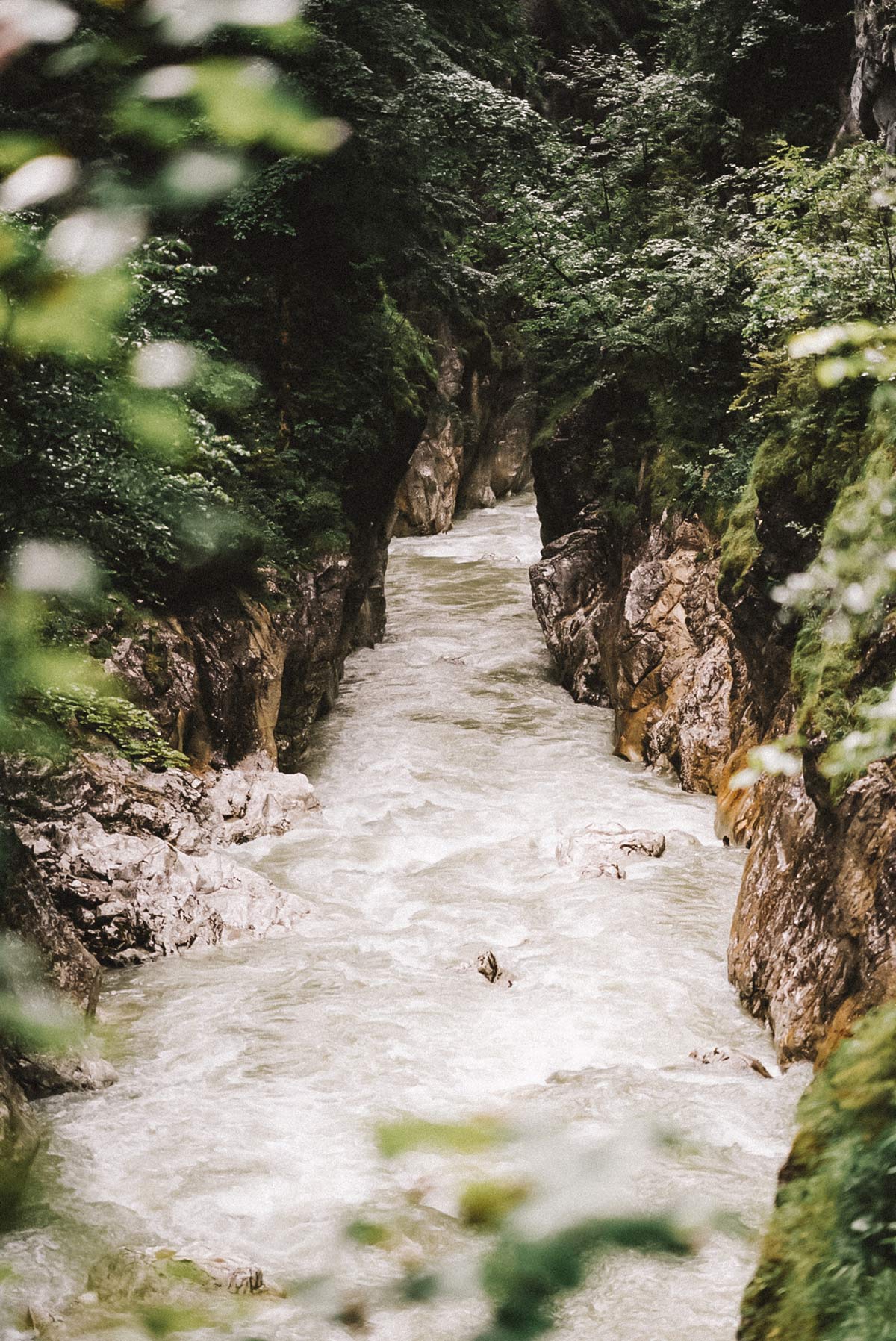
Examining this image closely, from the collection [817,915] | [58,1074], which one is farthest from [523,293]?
[58,1074]

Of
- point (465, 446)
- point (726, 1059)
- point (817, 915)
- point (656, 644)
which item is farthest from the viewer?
point (465, 446)

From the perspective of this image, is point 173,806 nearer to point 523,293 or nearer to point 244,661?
point 244,661

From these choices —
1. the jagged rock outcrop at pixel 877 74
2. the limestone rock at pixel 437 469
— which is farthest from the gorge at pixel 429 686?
the limestone rock at pixel 437 469

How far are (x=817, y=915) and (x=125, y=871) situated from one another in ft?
18.5

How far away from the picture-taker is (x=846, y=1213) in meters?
2.15

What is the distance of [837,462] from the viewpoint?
7.70 metres

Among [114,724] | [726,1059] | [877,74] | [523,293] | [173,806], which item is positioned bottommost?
[726,1059]

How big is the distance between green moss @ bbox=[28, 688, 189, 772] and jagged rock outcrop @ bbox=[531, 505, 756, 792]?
625 cm

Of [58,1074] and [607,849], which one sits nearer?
[58,1074]

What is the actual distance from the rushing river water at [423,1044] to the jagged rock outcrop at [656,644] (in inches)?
27.3

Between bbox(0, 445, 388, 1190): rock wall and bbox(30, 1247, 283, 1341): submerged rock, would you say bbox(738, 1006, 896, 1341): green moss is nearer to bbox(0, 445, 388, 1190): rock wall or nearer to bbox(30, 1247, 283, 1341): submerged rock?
bbox(30, 1247, 283, 1341): submerged rock

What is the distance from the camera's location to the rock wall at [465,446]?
2658 centimetres

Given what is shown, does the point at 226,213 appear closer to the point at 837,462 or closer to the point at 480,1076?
the point at 837,462

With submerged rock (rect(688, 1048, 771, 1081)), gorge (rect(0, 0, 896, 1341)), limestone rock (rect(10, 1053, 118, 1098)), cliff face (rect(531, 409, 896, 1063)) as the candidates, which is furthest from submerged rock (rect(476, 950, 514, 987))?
limestone rock (rect(10, 1053, 118, 1098))
